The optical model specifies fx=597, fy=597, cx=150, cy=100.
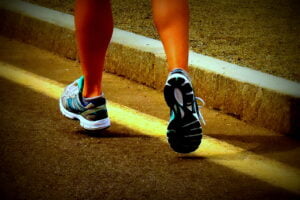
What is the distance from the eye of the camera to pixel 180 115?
2.26 metres

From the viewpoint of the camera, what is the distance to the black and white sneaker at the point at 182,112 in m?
2.22

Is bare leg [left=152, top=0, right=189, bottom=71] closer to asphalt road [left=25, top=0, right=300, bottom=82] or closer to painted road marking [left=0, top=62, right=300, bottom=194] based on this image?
painted road marking [left=0, top=62, right=300, bottom=194]

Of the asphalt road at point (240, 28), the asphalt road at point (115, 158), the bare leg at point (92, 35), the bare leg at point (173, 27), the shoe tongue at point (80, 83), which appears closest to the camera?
the asphalt road at point (115, 158)

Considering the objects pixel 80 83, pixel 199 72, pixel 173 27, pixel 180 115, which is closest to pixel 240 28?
pixel 199 72

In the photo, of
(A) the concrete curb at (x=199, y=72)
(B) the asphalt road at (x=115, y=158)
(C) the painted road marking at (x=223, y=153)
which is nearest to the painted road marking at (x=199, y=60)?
(A) the concrete curb at (x=199, y=72)

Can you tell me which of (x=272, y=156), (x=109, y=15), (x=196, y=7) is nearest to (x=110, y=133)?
(x=109, y=15)

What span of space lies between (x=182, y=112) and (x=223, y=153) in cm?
40

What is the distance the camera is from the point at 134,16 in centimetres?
468

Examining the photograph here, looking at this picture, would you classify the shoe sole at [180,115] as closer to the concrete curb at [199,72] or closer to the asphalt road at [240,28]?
the concrete curb at [199,72]

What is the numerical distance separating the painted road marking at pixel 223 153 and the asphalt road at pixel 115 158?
1.2 inches

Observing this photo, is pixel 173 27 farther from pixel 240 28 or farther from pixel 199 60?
pixel 240 28

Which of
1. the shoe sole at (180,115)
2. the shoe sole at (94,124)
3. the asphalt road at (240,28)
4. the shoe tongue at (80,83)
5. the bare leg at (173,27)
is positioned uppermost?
the bare leg at (173,27)

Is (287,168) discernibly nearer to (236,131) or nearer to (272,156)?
(272,156)

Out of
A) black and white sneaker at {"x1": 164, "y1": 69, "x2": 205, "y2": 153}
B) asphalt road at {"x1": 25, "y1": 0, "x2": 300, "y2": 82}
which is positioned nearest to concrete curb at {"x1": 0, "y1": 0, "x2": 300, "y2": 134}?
→ asphalt road at {"x1": 25, "y1": 0, "x2": 300, "y2": 82}
